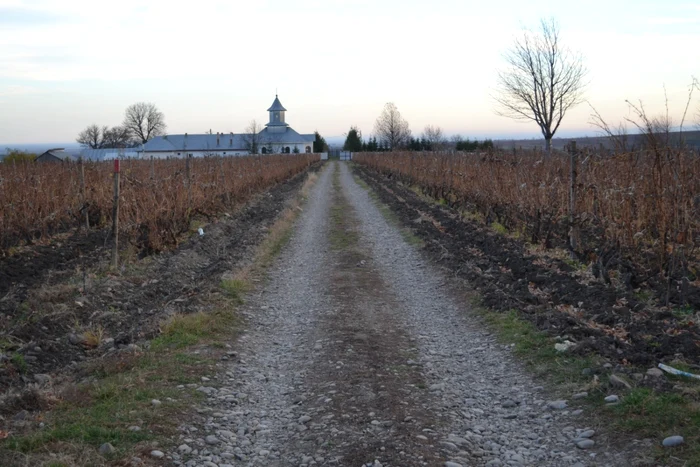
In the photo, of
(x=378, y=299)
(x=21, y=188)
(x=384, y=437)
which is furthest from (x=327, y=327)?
(x=21, y=188)

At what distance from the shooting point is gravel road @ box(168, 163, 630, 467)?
4324mm

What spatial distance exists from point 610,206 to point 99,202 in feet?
36.3

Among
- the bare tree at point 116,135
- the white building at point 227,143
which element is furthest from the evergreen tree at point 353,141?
the bare tree at point 116,135

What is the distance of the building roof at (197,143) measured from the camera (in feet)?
332

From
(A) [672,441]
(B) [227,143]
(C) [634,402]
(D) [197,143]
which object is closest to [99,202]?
(C) [634,402]

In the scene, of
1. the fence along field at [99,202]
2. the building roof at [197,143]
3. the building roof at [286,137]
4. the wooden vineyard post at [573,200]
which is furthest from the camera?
the building roof at [286,137]

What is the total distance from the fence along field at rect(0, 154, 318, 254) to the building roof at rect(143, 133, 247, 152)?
82.4 metres

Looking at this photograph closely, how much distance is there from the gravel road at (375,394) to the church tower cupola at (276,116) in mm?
112968

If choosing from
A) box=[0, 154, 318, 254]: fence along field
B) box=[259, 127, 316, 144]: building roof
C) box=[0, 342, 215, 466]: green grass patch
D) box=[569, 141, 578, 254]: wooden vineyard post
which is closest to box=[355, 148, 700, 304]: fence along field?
box=[569, 141, 578, 254]: wooden vineyard post

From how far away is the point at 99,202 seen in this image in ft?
49.6

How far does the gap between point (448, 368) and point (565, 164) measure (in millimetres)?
8747

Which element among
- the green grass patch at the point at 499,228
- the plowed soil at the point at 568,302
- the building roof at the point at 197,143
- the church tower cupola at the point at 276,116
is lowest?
the plowed soil at the point at 568,302

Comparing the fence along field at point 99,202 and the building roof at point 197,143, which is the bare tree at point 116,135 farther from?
the fence along field at point 99,202

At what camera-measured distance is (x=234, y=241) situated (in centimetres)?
1420
